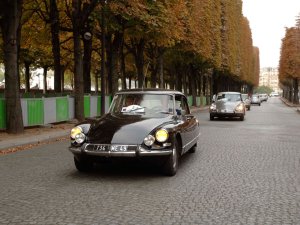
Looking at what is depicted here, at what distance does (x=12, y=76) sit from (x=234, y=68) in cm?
5541

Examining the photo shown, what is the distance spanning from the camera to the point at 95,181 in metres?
7.42

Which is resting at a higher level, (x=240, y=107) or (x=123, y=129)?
(x=123, y=129)

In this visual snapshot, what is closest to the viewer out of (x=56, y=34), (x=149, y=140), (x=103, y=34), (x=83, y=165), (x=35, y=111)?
(x=149, y=140)

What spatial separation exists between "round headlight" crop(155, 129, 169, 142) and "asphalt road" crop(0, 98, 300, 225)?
552 millimetres

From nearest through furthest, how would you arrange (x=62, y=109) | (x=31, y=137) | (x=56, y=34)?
1. (x=31, y=137)
2. (x=62, y=109)
3. (x=56, y=34)

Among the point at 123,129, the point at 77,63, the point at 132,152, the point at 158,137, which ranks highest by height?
the point at 77,63

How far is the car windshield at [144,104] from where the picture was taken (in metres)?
8.80

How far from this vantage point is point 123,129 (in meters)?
7.66

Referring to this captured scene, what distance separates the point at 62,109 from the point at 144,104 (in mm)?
11085

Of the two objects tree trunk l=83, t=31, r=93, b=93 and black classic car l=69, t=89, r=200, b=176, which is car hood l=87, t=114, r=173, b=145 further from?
tree trunk l=83, t=31, r=93, b=93

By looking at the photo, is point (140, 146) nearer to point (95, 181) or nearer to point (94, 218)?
point (95, 181)

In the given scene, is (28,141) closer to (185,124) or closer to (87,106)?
(185,124)

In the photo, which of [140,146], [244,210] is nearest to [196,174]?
[140,146]

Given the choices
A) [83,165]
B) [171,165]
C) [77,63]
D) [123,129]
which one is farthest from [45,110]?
[171,165]
